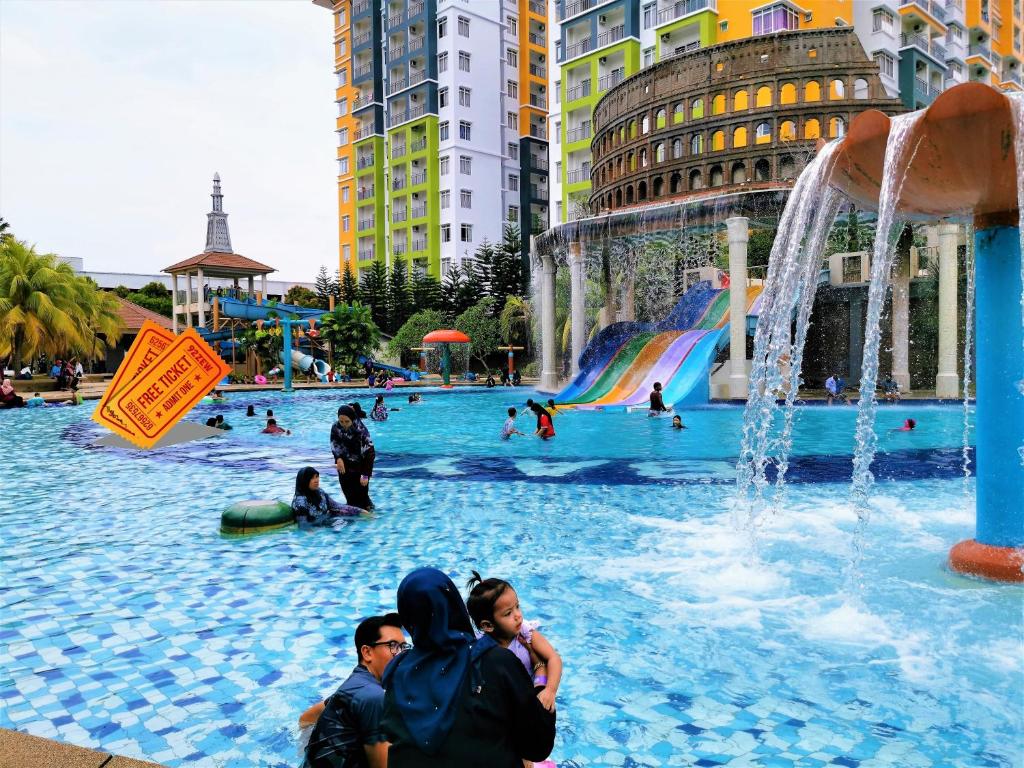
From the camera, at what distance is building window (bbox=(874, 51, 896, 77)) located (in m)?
43.6

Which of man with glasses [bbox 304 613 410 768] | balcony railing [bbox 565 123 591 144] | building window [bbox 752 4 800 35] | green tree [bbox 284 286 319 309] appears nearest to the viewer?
man with glasses [bbox 304 613 410 768]

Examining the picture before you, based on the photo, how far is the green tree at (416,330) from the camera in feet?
153

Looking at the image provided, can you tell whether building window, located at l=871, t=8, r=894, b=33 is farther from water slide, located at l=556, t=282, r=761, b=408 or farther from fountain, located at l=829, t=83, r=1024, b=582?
fountain, located at l=829, t=83, r=1024, b=582

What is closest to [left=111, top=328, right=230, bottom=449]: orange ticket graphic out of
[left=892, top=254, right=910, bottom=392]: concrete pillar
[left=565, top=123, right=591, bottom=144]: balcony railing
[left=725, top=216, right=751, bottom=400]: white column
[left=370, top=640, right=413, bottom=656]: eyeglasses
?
[left=370, top=640, right=413, bottom=656]: eyeglasses

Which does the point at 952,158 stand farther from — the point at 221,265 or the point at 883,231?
the point at 221,265

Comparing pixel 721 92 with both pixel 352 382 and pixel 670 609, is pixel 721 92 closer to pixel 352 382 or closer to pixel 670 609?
pixel 352 382

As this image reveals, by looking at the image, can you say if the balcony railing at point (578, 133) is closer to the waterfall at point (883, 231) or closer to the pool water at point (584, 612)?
the pool water at point (584, 612)

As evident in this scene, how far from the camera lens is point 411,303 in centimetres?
5325

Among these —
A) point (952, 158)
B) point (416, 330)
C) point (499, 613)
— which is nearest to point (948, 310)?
point (952, 158)

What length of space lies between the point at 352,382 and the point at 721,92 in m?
22.6

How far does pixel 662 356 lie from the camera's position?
24.6 meters

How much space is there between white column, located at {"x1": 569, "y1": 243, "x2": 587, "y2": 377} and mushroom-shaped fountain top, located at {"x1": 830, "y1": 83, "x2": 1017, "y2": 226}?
66.7ft

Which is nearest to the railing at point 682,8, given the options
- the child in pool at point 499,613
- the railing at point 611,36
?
the railing at point 611,36

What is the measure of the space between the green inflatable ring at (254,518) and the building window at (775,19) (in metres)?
40.1
